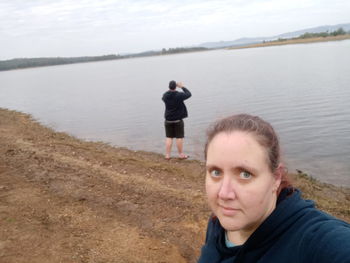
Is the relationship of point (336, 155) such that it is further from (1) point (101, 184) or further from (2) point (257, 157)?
(2) point (257, 157)

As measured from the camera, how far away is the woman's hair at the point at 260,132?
153 cm

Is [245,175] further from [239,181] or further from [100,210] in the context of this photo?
[100,210]

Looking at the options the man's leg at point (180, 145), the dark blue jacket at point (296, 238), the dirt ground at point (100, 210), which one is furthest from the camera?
the man's leg at point (180, 145)

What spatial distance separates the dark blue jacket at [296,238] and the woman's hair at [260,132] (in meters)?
0.14

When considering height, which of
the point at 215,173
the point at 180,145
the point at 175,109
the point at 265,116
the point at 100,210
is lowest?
the point at 265,116

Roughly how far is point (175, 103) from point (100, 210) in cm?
432

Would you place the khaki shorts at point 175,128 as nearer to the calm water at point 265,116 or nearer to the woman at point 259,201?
the calm water at point 265,116

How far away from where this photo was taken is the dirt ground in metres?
4.40

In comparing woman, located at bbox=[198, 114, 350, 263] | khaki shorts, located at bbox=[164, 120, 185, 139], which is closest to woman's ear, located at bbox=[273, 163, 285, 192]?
woman, located at bbox=[198, 114, 350, 263]

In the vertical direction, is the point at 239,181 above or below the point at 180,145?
above

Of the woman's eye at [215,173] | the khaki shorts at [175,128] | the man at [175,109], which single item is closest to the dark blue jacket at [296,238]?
the woman's eye at [215,173]

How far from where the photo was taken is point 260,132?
1.53m

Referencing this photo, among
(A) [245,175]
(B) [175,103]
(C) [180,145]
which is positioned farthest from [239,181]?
(C) [180,145]

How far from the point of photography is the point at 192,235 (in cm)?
479
